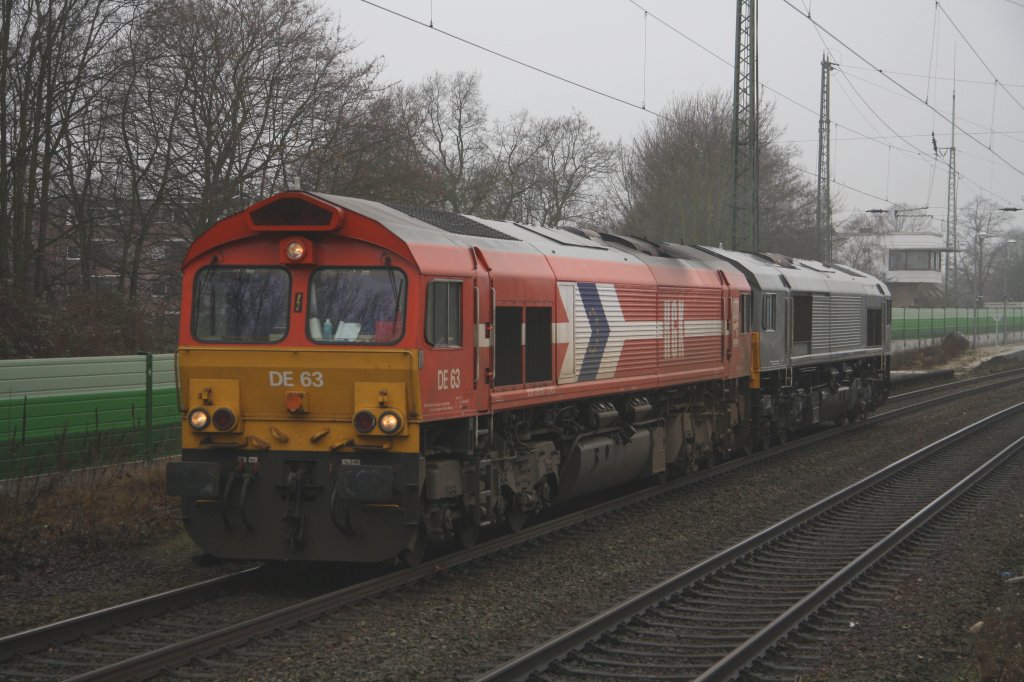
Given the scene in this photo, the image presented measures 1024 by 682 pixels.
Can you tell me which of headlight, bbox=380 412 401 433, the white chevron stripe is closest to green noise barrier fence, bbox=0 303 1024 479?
headlight, bbox=380 412 401 433

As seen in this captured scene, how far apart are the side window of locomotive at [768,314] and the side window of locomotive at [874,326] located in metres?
6.80

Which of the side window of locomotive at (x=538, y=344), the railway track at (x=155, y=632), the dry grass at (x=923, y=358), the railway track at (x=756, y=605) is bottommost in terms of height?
the railway track at (x=756, y=605)

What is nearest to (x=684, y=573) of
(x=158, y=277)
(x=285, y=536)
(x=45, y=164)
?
(x=285, y=536)

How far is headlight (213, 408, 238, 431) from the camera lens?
31.9ft

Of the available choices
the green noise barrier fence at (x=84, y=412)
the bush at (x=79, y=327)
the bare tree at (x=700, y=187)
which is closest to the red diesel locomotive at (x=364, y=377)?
the green noise barrier fence at (x=84, y=412)

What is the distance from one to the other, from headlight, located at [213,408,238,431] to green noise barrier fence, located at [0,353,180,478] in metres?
3.83

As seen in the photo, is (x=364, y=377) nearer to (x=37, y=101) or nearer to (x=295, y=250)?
(x=295, y=250)

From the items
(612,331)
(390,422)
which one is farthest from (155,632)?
(612,331)

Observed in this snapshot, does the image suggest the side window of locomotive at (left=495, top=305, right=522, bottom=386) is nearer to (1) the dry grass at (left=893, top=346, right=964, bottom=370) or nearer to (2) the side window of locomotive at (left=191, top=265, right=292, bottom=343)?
(2) the side window of locomotive at (left=191, top=265, right=292, bottom=343)

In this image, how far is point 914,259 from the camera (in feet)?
337

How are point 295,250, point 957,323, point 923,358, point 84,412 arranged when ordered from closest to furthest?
point 295,250, point 84,412, point 923,358, point 957,323

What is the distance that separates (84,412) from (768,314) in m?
11.6

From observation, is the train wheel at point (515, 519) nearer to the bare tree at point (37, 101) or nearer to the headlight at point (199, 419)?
the headlight at point (199, 419)

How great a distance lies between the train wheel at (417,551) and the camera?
1019 centimetres
